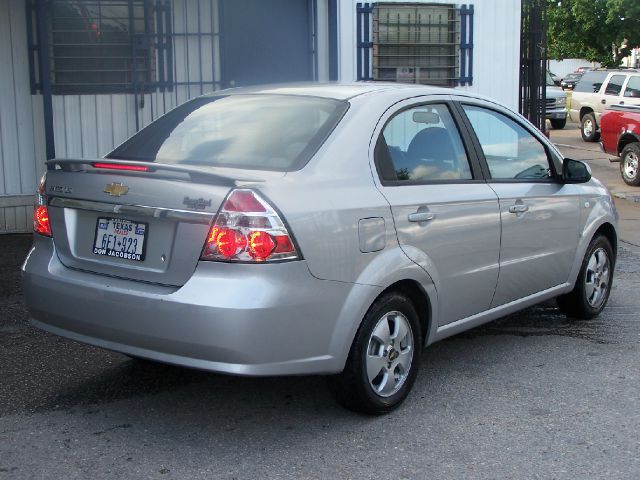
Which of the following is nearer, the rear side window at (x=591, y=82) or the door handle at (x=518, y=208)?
the door handle at (x=518, y=208)

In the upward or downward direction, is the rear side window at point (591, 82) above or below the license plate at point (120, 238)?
above

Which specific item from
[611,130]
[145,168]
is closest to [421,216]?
[145,168]

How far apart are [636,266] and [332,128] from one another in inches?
196

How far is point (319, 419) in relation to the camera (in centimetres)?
440

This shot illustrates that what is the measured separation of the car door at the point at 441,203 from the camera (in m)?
4.44

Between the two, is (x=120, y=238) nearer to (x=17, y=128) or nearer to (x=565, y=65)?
(x=17, y=128)

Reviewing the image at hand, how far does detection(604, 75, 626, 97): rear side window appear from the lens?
21011 millimetres

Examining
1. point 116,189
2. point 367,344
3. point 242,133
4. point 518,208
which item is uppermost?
point 242,133

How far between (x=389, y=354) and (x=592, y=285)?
2437 millimetres

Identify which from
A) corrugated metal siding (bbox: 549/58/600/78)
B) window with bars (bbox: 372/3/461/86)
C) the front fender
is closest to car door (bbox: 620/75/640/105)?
window with bars (bbox: 372/3/461/86)

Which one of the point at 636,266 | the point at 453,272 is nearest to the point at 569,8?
the point at 636,266

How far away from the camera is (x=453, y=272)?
472cm

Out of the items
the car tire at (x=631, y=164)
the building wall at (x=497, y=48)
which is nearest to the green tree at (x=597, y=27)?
the car tire at (x=631, y=164)

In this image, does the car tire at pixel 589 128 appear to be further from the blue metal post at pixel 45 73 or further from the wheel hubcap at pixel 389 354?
the wheel hubcap at pixel 389 354
